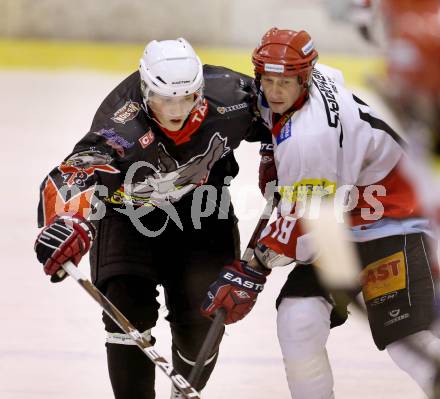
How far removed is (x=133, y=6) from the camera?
8945 millimetres

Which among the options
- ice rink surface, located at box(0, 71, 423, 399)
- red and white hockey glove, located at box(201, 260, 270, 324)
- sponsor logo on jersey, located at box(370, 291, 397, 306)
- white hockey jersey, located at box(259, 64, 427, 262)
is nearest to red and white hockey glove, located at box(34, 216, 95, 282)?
red and white hockey glove, located at box(201, 260, 270, 324)

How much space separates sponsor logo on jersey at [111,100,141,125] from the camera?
135 inches

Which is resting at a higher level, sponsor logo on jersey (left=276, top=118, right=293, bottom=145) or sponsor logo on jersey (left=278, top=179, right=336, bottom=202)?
sponsor logo on jersey (left=276, top=118, right=293, bottom=145)

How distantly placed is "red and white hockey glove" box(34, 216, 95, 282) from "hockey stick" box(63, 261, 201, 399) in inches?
1.5

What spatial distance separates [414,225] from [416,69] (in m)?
1.31

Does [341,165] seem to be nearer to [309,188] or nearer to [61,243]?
[309,188]

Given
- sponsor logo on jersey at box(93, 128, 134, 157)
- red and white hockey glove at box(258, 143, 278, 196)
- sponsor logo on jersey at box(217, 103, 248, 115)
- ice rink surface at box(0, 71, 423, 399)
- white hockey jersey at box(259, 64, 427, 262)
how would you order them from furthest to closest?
1. ice rink surface at box(0, 71, 423, 399)
2. red and white hockey glove at box(258, 143, 278, 196)
3. sponsor logo on jersey at box(217, 103, 248, 115)
4. sponsor logo on jersey at box(93, 128, 134, 157)
5. white hockey jersey at box(259, 64, 427, 262)

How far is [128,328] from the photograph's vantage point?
341 cm

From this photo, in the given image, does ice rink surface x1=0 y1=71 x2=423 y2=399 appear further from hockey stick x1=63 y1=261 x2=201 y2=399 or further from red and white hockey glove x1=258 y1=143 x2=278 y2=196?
red and white hockey glove x1=258 y1=143 x2=278 y2=196

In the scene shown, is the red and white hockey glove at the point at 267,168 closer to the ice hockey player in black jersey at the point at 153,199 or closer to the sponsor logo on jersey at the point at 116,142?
the ice hockey player in black jersey at the point at 153,199

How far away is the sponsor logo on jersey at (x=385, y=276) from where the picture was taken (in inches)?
135

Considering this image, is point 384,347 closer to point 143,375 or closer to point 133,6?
point 143,375

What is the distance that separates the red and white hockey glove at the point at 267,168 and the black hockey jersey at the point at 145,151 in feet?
0.15

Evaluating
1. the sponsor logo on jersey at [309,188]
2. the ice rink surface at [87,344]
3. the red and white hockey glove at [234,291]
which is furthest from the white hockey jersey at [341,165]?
the ice rink surface at [87,344]
